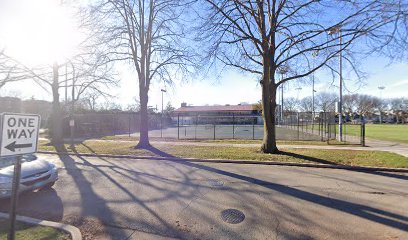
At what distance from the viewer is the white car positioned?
18.6 feet

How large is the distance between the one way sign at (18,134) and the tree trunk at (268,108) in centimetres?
1096

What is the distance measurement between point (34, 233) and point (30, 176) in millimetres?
2564

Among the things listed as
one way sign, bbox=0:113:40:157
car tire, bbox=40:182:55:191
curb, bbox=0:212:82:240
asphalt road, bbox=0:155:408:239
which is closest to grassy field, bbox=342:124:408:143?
asphalt road, bbox=0:155:408:239

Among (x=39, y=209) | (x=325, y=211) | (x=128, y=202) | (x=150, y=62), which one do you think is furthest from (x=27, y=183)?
(x=150, y=62)

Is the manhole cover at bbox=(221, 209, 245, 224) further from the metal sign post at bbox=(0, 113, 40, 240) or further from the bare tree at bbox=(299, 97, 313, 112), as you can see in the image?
the bare tree at bbox=(299, 97, 313, 112)

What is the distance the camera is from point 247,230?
4.36 meters

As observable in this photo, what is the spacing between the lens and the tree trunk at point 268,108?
12.6 meters

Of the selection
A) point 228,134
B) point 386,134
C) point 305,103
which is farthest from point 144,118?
point 305,103

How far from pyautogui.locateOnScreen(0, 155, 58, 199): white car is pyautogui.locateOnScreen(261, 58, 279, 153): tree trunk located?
963 centimetres

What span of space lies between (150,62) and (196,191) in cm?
1202

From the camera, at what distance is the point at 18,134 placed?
309 cm

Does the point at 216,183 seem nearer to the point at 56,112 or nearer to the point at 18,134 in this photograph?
the point at 18,134

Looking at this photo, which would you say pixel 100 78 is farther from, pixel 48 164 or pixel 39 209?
pixel 39 209

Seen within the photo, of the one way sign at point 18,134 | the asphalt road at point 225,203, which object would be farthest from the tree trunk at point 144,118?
the one way sign at point 18,134
